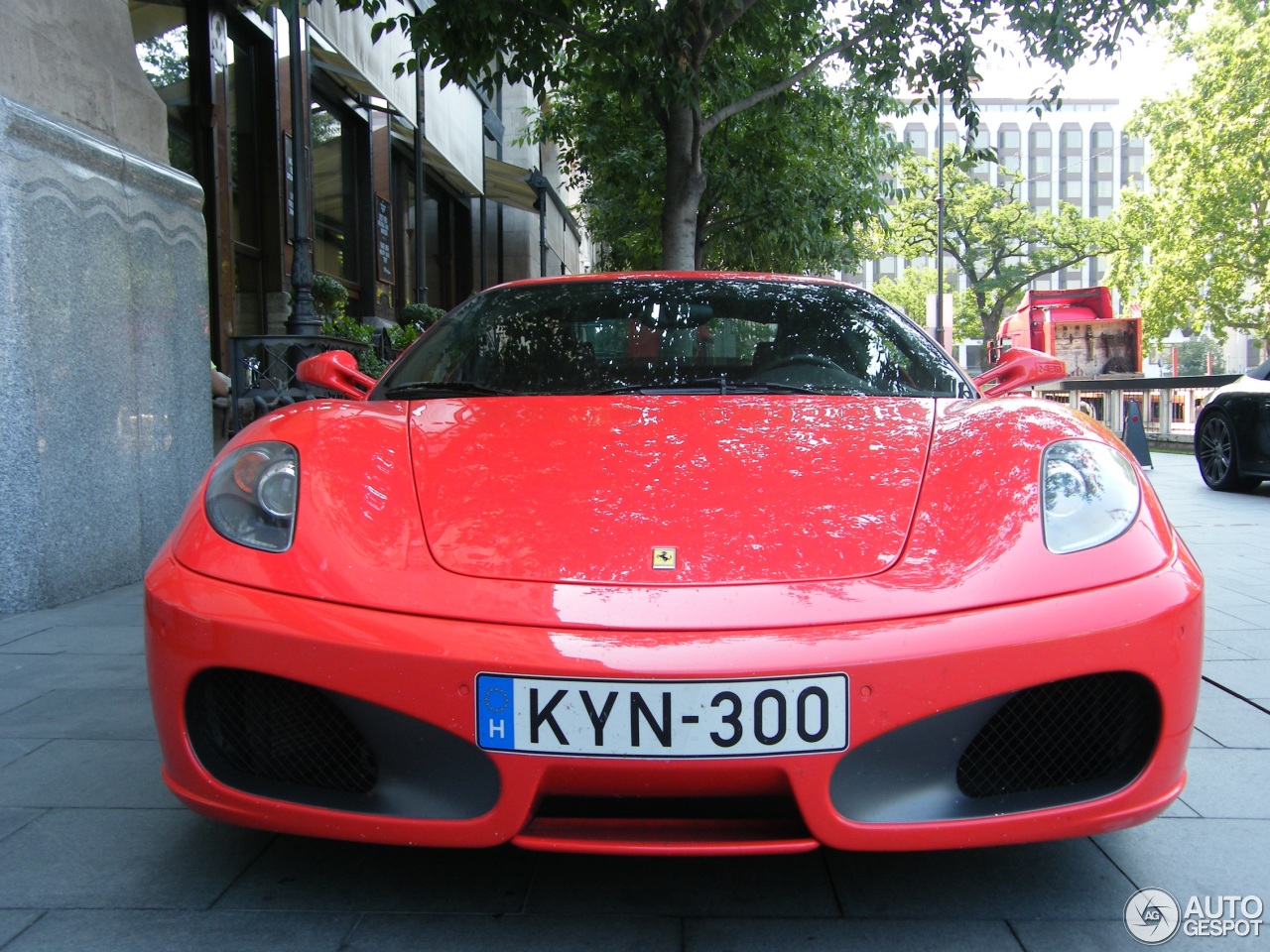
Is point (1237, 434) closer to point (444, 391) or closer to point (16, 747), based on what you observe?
point (444, 391)

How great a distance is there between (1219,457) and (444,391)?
8612 millimetres

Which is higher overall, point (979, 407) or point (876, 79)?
point (876, 79)

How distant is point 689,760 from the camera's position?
1.58 meters

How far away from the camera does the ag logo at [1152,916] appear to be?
70.6 inches

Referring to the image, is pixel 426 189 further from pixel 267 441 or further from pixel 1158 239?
pixel 1158 239

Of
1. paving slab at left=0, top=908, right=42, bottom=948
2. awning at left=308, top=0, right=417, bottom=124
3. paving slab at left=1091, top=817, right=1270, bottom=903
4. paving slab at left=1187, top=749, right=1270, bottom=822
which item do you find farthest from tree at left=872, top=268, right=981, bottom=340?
paving slab at left=0, top=908, right=42, bottom=948

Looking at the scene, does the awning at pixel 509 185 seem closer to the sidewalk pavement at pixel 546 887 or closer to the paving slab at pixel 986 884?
the sidewalk pavement at pixel 546 887

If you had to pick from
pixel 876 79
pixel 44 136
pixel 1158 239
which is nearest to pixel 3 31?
pixel 44 136

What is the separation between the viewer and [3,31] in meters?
4.20

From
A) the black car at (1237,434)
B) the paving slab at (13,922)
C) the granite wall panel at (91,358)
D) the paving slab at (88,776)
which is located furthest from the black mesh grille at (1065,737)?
the black car at (1237,434)

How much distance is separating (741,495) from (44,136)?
3.73 meters

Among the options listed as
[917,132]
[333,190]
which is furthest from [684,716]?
[917,132]

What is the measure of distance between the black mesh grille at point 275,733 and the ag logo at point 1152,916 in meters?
1.29

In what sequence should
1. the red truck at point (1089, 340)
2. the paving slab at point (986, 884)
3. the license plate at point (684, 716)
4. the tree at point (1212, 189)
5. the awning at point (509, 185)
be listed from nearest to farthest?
the license plate at point (684, 716) → the paving slab at point (986, 884) → the awning at point (509, 185) → the red truck at point (1089, 340) → the tree at point (1212, 189)
